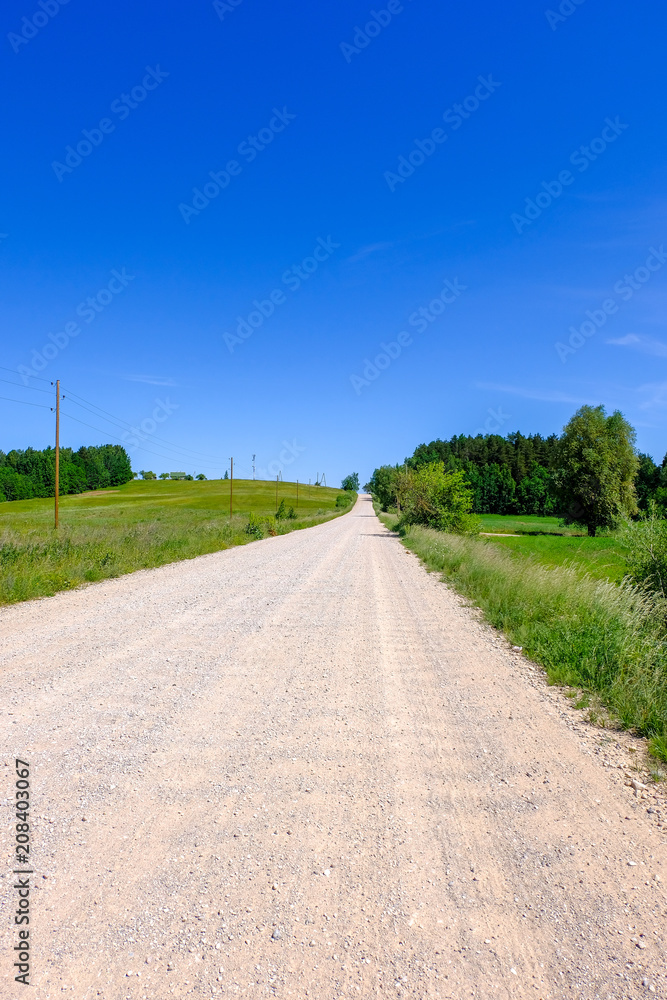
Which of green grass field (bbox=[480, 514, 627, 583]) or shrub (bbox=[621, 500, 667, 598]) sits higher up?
shrub (bbox=[621, 500, 667, 598])

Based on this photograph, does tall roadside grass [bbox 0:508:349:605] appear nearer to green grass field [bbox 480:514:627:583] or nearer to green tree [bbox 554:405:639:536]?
green grass field [bbox 480:514:627:583]

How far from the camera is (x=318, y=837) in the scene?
289cm

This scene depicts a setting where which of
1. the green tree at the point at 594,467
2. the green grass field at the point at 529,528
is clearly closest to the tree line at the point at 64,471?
the green grass field at the point at 529,528

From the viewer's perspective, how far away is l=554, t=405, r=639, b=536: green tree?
46594 millimetres

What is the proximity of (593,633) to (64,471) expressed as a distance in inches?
4788

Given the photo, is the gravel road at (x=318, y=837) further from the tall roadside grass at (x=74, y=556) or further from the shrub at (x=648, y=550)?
the shrub at (x=648, y=550)

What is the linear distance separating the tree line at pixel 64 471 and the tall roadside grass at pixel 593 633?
107 meters

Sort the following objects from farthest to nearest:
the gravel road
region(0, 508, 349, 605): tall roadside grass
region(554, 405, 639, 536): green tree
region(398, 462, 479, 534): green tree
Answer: region(554, 405, 639, 536): green tree
region(398, 462, 479, 534): green tree
region(0, 508, 349, 605): tall roadside grass
the gravel road

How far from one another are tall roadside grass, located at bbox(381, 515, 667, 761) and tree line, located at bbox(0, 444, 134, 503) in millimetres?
107119

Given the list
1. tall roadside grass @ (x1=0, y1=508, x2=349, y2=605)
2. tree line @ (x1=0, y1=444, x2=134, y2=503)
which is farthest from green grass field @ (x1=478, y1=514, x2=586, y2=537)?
tree line @ (x1=0, y1=444, x2=134, y2=503)

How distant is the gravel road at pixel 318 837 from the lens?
2.07 m

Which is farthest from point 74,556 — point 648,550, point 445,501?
point 445,501

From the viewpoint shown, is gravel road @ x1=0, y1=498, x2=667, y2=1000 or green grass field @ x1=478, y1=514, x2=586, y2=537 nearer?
gravel road @ x1=0, y1=498, x2=667, y2=1000

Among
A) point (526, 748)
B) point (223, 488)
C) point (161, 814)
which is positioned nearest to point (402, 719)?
point (526, 748)
